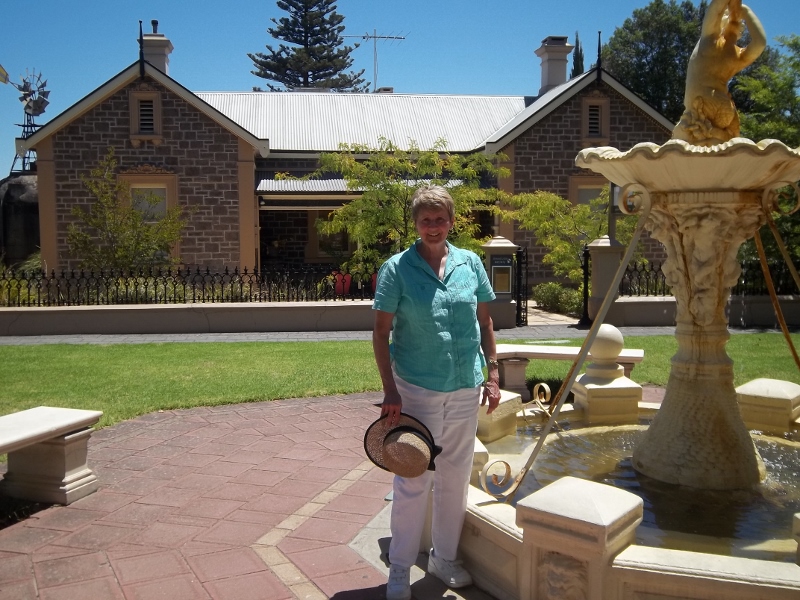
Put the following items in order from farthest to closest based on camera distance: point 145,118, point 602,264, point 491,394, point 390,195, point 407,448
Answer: point 145,118, point 602,264, point 390,195, point 491,394, point 407,448

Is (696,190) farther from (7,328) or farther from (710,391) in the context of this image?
(7,328)

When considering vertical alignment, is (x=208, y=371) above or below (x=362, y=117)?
below

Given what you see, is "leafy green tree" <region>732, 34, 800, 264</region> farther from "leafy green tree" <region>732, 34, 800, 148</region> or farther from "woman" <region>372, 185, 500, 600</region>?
"woman" <region>372, 185, 500, 600</region>

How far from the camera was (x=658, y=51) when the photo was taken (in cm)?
4044

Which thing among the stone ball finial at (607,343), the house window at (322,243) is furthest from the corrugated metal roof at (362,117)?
the stone ball finial at (607,343)

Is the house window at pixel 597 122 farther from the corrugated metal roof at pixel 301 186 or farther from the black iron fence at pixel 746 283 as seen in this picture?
the corrugated metal roof at pixel 301 186

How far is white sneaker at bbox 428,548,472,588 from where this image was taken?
350cm

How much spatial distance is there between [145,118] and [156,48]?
2.87 meters

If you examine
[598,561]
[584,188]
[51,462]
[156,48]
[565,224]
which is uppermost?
[156,48]

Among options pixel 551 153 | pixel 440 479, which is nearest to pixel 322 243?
pixel 551 153

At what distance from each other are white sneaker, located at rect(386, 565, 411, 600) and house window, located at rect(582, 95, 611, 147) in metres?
19.5

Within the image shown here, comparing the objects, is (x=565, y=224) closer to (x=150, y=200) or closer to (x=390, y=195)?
(x=390, y=195)

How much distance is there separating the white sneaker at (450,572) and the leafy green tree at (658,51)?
39.4 metres

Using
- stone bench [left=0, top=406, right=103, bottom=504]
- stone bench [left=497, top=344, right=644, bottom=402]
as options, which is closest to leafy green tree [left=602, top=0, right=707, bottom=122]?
stone bench [left=497, top=344, right=644, bottom=402]
